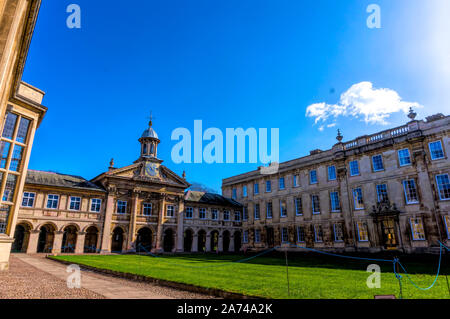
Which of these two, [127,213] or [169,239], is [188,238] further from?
[127,213]

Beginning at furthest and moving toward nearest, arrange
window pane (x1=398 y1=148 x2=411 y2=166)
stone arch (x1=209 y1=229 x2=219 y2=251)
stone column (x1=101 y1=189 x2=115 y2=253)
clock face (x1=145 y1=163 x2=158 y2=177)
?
stone arch (x1=209 y1=229 x2=219 y2=251) < clock face (x1=145 y1=163 x2=158 y2=177) < stone column (x1=101 y1=189 x2=115 y2=253) < window pane (x1=398 y1=148 x2=411 y2=166)

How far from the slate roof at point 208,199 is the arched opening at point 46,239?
Result: 1837 cm

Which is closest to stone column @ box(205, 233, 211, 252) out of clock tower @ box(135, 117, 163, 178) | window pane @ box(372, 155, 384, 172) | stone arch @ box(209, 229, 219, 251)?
stone arch @ box(209, 229, 219, 251)

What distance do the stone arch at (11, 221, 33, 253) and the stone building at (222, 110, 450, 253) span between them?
2842 centimetres

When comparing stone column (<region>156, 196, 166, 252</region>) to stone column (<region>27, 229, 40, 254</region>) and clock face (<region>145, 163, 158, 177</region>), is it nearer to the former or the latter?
clock face (<region>145, 163, 158, 177</region>)

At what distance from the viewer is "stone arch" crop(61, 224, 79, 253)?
111 feet

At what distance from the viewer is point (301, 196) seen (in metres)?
37.4

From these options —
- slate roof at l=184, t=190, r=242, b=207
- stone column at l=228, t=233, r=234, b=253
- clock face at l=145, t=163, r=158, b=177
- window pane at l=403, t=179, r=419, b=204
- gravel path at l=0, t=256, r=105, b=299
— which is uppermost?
clock face at l=145, t=163, r=158, b=177

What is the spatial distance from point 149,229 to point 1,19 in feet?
123

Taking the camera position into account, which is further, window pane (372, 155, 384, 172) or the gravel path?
window pane (372, 155, 384, 172)

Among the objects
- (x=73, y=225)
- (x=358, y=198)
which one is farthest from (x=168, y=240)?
(x=358, y=198)
